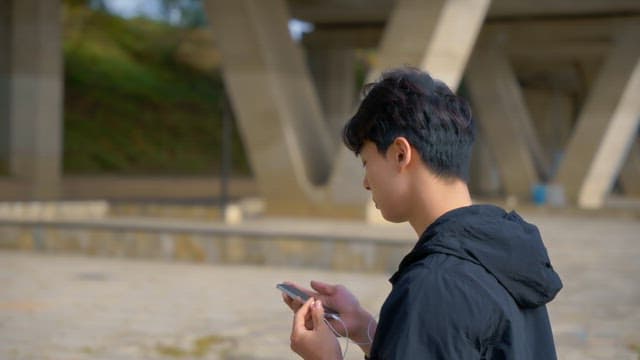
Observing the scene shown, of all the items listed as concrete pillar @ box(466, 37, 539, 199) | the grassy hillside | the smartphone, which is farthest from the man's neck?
the grassy hillside

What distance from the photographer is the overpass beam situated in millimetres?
25375

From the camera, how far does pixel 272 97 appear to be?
58.7ft

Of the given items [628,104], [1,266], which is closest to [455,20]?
[1,266]

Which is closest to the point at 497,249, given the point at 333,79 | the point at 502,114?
the point at 333,79

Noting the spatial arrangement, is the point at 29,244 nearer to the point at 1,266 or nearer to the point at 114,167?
the point at 1,266

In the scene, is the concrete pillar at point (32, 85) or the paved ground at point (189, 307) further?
the concrete pillar at point (32, 85)

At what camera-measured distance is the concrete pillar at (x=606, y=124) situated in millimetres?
26219

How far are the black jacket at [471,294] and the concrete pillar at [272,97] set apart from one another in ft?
53.3

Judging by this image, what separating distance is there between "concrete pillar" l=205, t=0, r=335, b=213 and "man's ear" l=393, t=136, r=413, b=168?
53.1 feet

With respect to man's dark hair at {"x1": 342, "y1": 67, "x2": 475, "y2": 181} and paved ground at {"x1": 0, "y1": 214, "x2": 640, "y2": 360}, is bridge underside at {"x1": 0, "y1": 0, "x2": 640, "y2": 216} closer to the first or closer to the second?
paved ground at {"x1": 0, "y1": 214, "x2": 640, "y2": 360}

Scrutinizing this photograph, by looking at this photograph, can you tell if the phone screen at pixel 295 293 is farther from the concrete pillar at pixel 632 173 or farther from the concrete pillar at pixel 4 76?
the concrete pillar at pixel 632 173

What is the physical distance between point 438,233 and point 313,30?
2730cm

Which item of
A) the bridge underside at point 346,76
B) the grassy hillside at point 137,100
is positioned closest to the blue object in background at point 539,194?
the bridge underside at point 346,76

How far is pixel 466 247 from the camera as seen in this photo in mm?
1612
